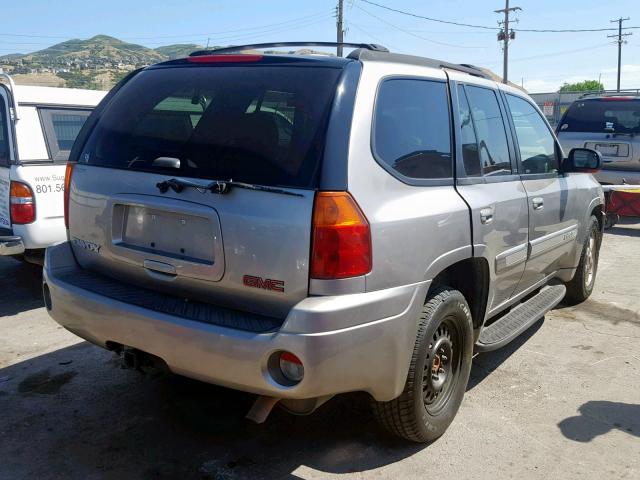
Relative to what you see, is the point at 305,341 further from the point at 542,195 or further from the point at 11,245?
the point at 11,245

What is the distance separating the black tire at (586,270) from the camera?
5.75m

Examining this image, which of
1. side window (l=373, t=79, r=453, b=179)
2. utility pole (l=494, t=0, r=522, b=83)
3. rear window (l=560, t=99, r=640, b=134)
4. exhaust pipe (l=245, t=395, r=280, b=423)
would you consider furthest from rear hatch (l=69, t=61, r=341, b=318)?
utility pole (l=494, t=0, r=522, b=83)

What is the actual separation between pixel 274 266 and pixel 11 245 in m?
3.75

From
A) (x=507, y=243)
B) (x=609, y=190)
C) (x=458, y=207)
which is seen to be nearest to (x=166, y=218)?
(x=458, y=207)

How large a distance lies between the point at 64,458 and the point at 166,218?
132cm

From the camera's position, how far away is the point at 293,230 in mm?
2619

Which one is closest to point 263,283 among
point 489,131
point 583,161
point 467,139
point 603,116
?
point 467,139

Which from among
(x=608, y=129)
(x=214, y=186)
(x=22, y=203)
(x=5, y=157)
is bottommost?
(x=22, y=203)

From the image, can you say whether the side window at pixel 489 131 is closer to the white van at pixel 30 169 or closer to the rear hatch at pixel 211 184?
the rear hatch at pixel 211 184

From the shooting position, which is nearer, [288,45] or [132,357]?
[132,357]

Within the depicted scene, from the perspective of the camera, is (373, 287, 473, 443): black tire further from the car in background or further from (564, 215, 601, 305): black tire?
the car in background

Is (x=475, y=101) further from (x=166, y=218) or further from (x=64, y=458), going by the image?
(x=64, y=458)

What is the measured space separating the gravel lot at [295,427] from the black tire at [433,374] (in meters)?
0.16

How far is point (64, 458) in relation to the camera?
3158 millimetres
